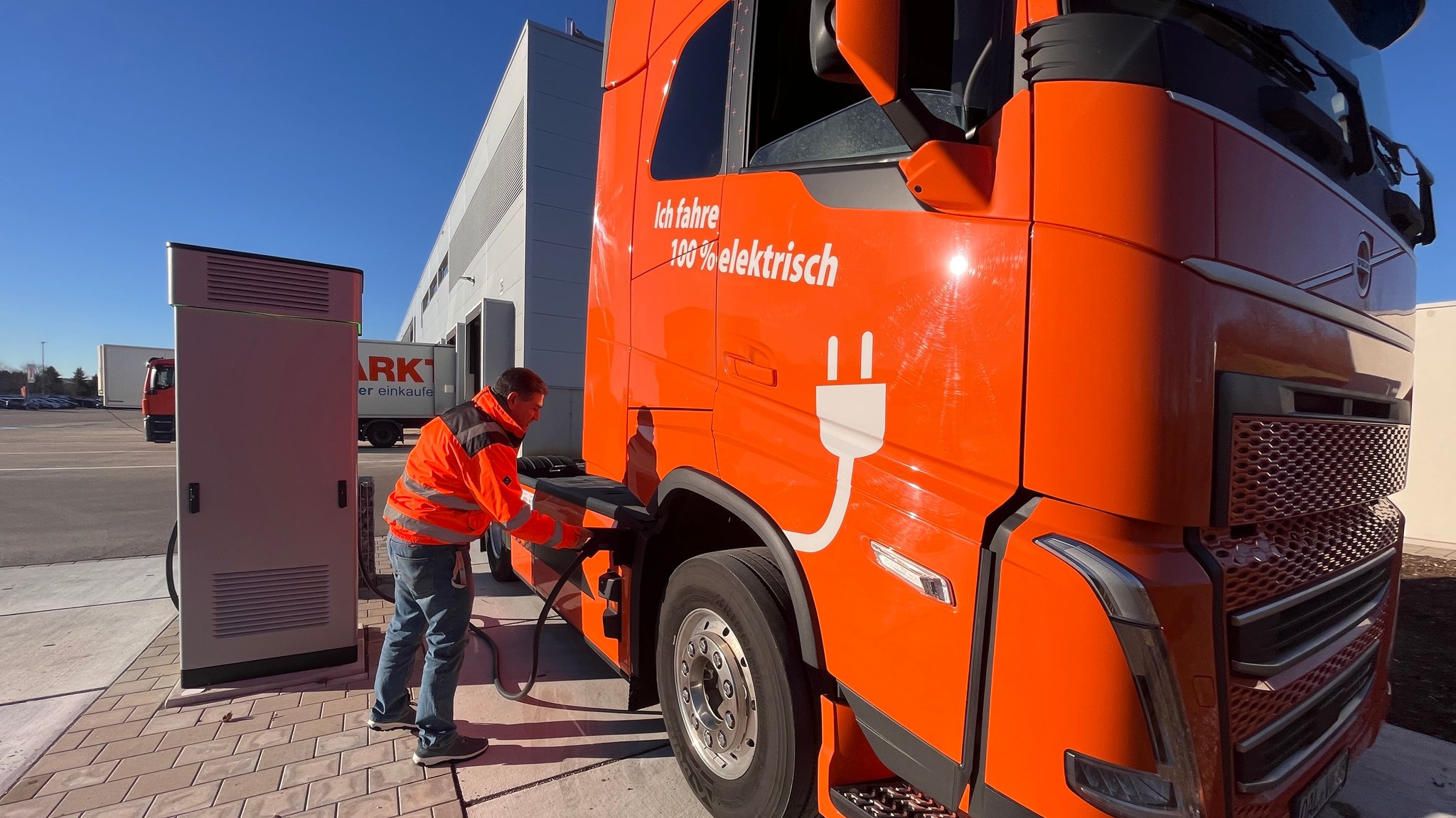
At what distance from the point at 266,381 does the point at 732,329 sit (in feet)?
9.19

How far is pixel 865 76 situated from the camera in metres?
1.59

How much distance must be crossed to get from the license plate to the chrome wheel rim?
1.44m

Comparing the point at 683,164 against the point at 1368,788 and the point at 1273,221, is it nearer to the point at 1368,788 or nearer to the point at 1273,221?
the point at 1273,221

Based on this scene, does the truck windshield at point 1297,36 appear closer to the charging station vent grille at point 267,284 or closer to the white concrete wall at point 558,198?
the charging station vent grille at point 267,284

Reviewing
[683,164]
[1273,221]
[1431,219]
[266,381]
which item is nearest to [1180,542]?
[1273,221]

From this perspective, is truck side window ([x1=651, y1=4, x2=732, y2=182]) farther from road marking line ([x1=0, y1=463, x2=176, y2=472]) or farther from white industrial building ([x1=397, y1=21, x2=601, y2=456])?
road marking line ([x1=0, y1=463, x2=176, y2=472])

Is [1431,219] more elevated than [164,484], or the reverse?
[1431,219]

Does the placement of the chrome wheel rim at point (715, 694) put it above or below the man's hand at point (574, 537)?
below

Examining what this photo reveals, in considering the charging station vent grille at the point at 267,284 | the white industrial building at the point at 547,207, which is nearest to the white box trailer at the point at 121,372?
the white industrial building at the point at 547,207

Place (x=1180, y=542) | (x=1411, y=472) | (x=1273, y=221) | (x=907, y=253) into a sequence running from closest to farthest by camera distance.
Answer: (x=1180, y=542) < (x=1273, y=221) < (x=907, y=253) < (x=1411, y=472)

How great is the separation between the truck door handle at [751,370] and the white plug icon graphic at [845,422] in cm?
21

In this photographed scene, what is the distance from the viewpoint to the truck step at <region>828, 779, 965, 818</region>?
70.2 inches

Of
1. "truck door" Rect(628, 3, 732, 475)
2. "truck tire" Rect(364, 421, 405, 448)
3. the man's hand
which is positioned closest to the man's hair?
"truck door" Rect(628, 3, 732, 475)

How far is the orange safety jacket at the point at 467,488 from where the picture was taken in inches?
110
